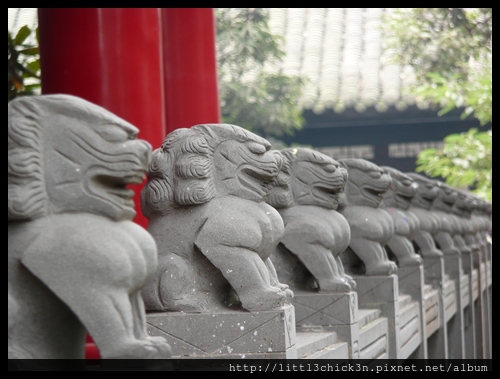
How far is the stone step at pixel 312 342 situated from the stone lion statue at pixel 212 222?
47 centimetres

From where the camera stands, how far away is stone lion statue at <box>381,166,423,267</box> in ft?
26.0

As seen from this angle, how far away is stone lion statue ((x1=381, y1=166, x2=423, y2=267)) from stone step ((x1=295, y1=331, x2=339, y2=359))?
8.39 feet

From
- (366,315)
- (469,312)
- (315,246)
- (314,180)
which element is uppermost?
(314,180)

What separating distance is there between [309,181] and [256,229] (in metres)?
1.52

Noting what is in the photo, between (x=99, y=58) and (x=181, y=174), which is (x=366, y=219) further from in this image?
(x=181, y=174)

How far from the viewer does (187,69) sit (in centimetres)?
848

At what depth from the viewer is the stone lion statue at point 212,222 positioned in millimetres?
4164

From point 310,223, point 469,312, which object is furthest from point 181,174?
point 469,312

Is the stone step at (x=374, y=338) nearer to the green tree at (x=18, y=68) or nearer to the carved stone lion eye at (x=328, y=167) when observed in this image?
the carved stone lion eye at (x=328, y=167)

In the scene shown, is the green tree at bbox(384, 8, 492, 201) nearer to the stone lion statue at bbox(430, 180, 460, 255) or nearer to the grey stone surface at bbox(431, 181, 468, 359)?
the stone lion statue at bbox(430, 180, 460, 255)

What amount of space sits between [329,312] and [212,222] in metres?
1.55

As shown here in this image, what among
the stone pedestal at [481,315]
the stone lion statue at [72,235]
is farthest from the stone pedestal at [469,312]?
the stone lion statue at [72,235]

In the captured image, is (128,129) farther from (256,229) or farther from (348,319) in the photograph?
(348,319)
